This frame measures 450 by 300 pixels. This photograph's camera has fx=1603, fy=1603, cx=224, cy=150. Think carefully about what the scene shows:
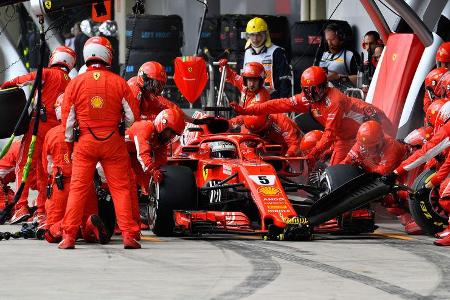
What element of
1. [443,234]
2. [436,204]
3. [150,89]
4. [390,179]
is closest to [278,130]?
[150,89]

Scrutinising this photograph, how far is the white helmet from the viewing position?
1708 centimetres

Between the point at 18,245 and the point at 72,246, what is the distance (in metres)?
0.66

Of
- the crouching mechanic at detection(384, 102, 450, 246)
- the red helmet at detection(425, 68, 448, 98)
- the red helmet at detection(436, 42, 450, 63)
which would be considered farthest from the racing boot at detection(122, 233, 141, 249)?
the red helmet at detection(436, 42, 450, 63)

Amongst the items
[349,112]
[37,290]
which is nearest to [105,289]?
[37,290]

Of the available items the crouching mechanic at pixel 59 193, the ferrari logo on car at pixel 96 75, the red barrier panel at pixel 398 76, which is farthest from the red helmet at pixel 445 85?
the crouching mechanic at pixel 59 193

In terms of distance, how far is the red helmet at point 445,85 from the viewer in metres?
16.3

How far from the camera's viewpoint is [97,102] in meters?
14.8

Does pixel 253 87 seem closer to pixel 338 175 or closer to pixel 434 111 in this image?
pixel 338 175

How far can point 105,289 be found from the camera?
11.6m

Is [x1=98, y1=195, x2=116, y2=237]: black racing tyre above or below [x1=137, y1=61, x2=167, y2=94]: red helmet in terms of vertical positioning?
below

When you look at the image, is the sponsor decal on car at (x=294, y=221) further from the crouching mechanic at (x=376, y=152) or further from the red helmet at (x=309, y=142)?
the red helmet at (x=309, y=142)

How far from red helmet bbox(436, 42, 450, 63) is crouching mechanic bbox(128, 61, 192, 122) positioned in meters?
2.95

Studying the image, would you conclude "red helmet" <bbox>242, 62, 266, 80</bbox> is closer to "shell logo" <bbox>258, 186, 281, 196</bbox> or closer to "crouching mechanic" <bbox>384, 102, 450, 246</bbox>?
"shell logo" <bbox>258, 186, 281, 196</bbox>

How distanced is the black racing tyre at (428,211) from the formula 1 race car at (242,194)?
18.7 inches
